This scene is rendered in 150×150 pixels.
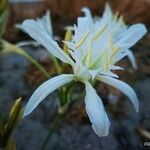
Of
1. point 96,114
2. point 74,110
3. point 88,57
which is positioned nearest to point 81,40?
point 88,57

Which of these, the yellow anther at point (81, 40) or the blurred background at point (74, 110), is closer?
the yellow anther at point (81, 40)

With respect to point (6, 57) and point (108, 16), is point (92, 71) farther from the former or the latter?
point (6, 57)

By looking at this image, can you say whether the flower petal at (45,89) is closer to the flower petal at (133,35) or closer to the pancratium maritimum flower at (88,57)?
the pancratium maritimum flower at (88,57)

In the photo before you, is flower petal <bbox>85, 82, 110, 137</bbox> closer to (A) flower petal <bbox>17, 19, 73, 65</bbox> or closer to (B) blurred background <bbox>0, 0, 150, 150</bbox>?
(A) flower petal <bbox>17, 19, 73, 65</bbox>

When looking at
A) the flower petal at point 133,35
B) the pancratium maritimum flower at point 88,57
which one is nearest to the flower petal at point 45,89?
the pancratium maritimum flower at point 88,57

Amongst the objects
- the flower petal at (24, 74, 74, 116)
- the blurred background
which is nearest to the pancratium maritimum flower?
the flower petal at (24, 74, 74, 116)
